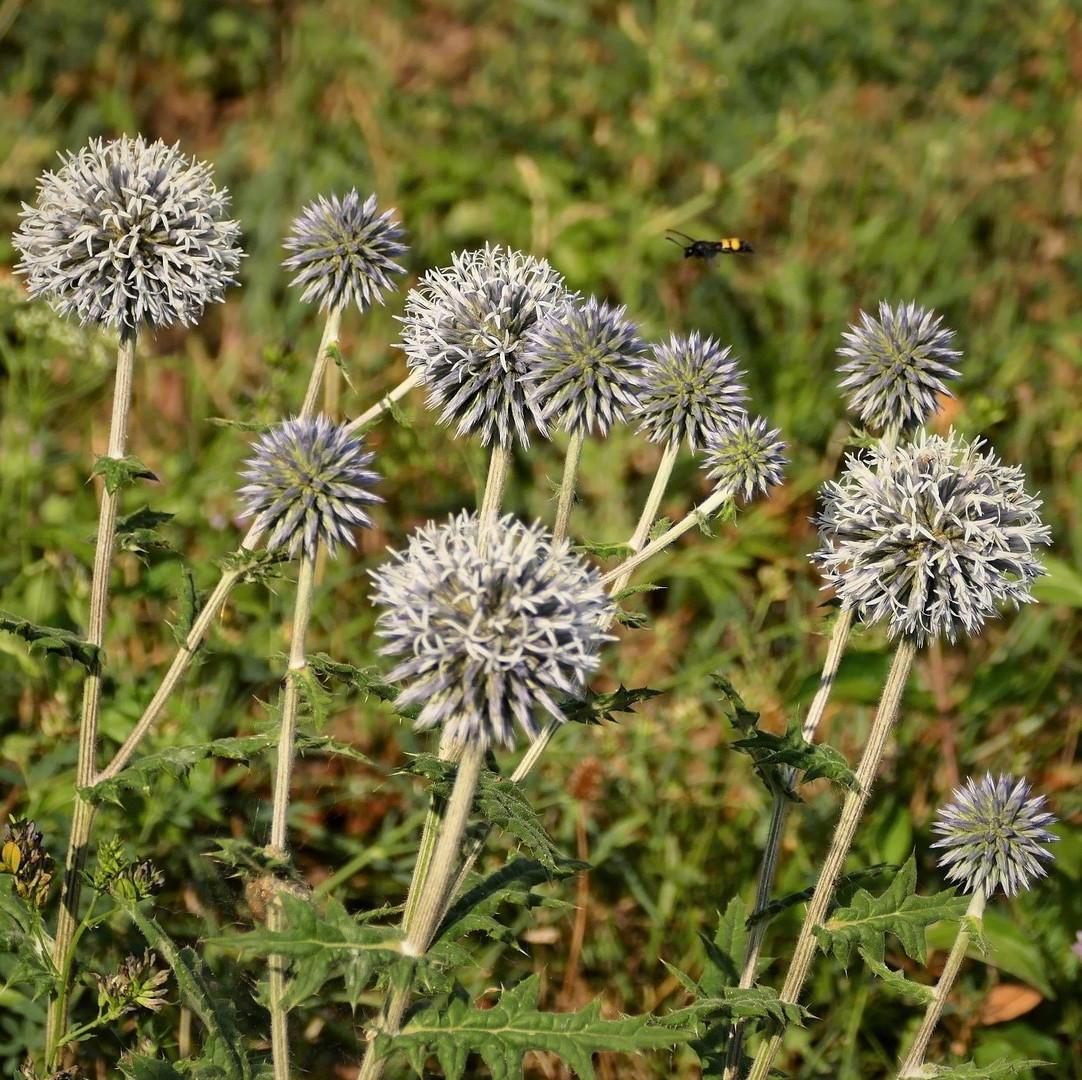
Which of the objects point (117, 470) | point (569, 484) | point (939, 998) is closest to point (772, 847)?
point (939, 998)

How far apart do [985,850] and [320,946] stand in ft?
5.86

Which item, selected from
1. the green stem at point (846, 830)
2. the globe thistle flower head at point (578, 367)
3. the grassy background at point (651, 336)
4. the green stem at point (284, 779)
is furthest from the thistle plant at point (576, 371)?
the grassy background at point (651, 336)

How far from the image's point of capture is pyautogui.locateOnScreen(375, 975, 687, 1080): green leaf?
2.42m

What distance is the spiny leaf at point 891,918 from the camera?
9.21ft

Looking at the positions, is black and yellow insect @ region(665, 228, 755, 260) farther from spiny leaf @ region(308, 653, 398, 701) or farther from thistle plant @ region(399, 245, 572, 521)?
spiny leaf @ region(308, 653, 398, 701)

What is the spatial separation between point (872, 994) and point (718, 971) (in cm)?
121

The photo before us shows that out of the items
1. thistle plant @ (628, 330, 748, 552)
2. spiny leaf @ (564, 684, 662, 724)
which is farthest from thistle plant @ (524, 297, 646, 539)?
Result: spiny leaf @ (564, 684, 662, 724)

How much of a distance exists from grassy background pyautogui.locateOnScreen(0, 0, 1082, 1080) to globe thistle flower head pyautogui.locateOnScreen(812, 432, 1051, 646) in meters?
0.95

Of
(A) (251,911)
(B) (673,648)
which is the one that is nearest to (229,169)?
(B) (673,648)

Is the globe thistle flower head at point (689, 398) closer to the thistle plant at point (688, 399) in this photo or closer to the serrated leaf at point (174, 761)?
the thistle plant at point (688, 399)

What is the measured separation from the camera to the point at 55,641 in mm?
2898

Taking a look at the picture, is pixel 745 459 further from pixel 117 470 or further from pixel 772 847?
pixel 117 470

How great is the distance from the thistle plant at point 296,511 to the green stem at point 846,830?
120 cm

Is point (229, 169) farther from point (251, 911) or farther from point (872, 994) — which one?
point (872, 994)
